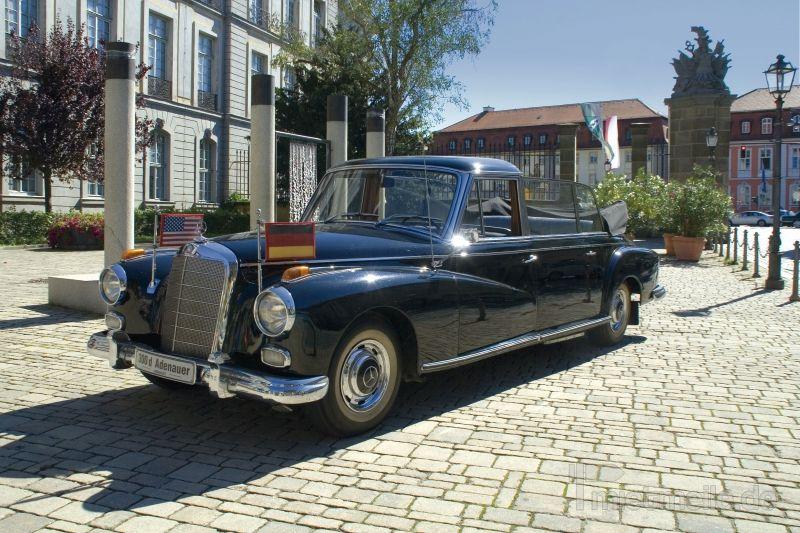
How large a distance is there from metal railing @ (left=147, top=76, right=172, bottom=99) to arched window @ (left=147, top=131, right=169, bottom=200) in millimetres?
1665

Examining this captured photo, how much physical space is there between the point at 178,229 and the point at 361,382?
1.81 m

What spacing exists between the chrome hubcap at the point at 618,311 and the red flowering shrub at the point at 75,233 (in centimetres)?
1649

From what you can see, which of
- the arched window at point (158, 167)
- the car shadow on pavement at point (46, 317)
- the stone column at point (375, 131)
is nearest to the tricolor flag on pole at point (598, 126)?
the stone column at point (375, 131)

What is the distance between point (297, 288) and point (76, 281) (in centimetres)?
606

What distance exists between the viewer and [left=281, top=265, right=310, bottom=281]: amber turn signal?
438 cm

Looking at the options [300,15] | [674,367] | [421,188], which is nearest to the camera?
[421,188]

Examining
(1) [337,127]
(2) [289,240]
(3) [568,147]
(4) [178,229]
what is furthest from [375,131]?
(3) [568,147]

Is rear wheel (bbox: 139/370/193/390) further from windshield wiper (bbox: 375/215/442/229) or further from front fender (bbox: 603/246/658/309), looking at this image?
front fender (bbox: 603/246/658/309)

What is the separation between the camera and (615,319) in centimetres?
796

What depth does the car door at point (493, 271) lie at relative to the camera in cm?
544

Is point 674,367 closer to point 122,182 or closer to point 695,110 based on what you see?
point 122,182

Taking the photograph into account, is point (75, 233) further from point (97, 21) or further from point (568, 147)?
point (568, 147)

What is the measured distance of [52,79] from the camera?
22266mm

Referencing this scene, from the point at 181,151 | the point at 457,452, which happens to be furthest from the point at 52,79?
the point at 457,452
